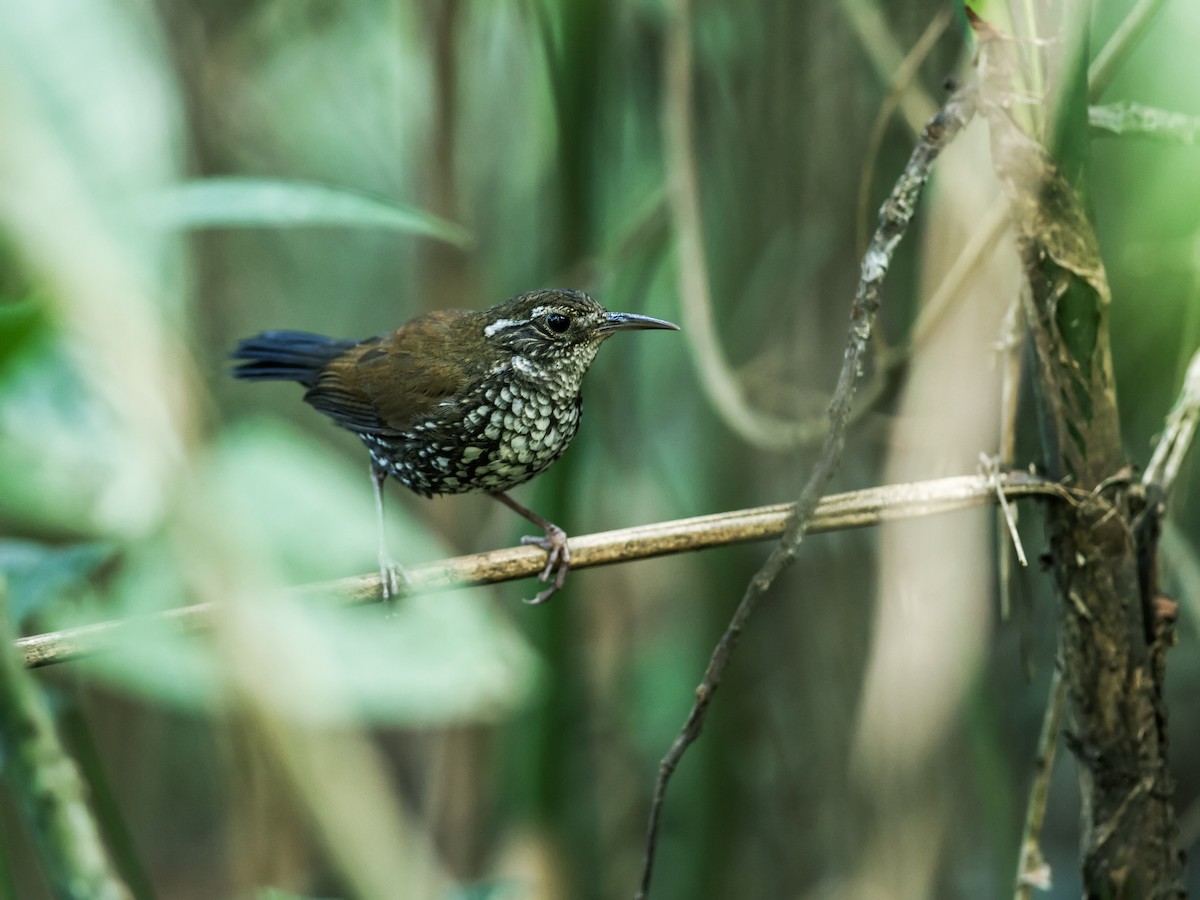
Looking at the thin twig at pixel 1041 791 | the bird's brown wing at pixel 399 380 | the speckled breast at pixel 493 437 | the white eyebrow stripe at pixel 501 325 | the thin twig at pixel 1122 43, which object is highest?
the thin twig at pixel 1122 43

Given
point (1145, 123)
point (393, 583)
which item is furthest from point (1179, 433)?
point (393, 583)

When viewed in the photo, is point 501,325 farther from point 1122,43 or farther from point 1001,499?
point 1122,43

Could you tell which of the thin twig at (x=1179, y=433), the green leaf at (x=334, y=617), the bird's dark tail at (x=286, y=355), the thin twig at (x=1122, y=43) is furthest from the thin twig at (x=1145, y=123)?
the bird's dark tail at (x=286, y=355)

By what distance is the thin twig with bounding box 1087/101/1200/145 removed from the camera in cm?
169

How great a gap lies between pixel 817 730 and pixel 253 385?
3817 millimetres

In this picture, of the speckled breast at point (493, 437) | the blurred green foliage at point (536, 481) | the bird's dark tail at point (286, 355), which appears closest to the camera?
the blurred green foliage at point (536, 481)

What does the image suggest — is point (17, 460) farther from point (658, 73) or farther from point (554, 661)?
point (658, 73)

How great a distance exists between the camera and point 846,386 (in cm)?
154

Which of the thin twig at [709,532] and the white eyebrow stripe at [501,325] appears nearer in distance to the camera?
the thin twig at [709,532]

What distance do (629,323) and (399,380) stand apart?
619 mm

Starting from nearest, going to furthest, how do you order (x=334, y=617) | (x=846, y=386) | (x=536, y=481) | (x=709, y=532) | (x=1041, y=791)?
1. (x=846, y=386)
2. (x=709, y=532)
3. (x=1041, y=791)
4. (x=334, y=617)
5. (x=536, y=481)

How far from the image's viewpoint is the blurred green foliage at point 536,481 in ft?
6.48

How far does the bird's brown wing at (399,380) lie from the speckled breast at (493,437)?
60 millimetres

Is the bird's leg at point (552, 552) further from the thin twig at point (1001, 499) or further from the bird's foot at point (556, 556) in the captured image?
the thin twig at point (1001, 499)
